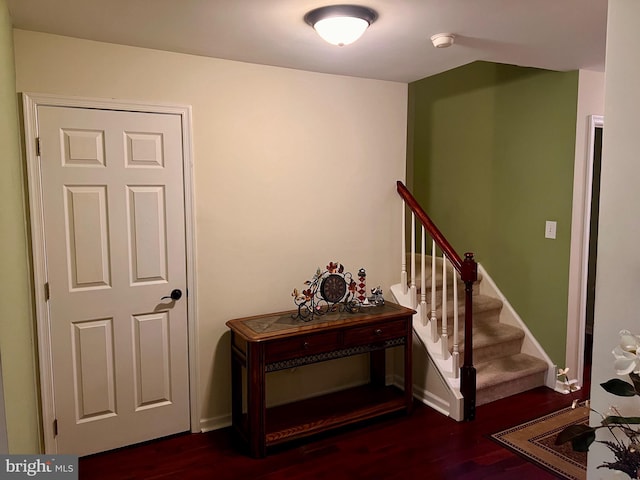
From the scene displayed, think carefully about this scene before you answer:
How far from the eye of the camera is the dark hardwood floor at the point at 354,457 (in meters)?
2.55

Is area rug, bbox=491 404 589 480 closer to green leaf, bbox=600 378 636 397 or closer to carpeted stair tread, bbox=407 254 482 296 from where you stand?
carpeted stair tread, bbox=407 254 482 296

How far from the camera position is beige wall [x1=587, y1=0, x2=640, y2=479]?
1.53 m

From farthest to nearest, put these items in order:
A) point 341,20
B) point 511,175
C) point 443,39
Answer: point 511,175 → point 443,39 → point 341,20

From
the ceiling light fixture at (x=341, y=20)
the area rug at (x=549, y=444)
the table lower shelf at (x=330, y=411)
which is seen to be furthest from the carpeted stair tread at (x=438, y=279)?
the ceiling light fixture at (x=341, y=20)

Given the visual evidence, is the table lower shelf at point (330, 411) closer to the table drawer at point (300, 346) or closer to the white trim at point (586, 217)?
the table drawer at point (300, 346)

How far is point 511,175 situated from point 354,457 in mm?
2401

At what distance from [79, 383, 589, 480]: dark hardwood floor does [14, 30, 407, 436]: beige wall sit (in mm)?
336

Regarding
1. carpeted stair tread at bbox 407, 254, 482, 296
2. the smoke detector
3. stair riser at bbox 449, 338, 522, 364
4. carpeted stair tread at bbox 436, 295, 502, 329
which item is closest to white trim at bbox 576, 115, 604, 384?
stair riser at bbox 449, 338, 522, 364

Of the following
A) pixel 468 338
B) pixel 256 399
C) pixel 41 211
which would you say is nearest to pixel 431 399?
pixel 468 338

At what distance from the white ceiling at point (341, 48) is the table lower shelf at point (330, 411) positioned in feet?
7.12

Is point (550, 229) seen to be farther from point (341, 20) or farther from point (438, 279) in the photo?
point (341, 20)

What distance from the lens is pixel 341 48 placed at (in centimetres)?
270

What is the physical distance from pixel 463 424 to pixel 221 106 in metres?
2.47

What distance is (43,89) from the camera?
2.45m
